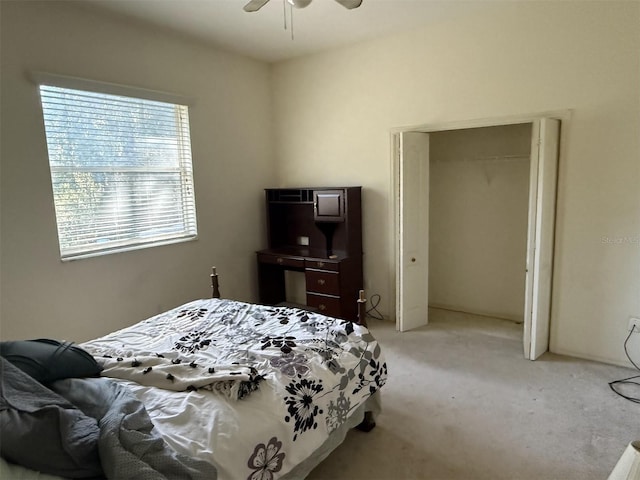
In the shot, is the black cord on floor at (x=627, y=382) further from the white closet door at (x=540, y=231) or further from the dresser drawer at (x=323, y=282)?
the dresser drawer at (x=323, y=282)

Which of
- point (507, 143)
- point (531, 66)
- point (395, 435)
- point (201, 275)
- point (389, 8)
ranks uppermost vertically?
point (389, 8)

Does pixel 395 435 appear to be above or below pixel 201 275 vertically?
below

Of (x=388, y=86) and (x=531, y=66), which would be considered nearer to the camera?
(x=531, y=66)

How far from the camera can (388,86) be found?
4.18 meters

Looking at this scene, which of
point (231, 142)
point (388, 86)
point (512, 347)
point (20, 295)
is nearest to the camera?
point (20, 295)

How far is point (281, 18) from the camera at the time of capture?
3.57 metres

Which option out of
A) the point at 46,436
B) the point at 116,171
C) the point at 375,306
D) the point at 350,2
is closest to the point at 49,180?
the point at 116,171

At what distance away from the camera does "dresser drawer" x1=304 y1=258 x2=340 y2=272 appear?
163 inches

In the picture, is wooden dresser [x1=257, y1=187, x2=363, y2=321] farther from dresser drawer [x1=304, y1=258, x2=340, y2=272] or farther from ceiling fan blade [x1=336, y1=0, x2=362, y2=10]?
ceiling fan blade [x1=336, y1=0, x2=362, y2=10]

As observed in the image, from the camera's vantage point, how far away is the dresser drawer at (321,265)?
4.14 meters

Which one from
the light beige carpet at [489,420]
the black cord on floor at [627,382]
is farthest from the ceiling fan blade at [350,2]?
the black cord on floor at [627,382]

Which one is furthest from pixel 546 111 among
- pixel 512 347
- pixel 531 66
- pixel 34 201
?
pixel 34 201

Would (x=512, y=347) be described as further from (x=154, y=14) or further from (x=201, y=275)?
(x=154, y=14)

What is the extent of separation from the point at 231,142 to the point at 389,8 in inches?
82.8
